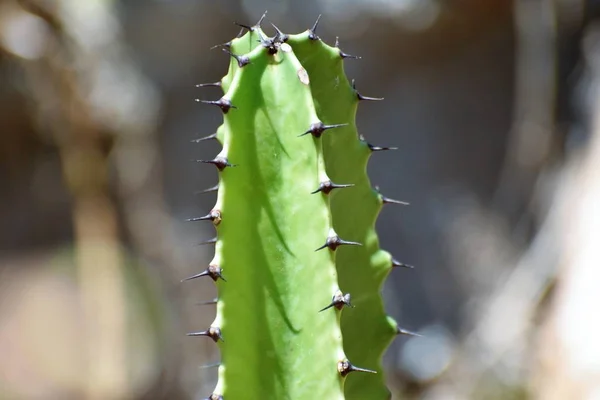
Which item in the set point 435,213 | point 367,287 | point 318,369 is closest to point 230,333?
point 318,369

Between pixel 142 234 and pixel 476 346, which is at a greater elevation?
pixel 142 234

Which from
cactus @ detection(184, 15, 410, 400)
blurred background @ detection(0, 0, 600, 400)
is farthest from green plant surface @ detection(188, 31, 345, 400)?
blurred background @ detection(0, 0, 600, 400)

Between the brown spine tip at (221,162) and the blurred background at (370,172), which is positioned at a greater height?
the brown spine tip at (221,162)

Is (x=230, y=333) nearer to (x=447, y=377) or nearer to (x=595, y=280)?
(x=595, y=280)

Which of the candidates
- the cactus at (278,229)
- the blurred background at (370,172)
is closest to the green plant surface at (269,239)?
the cactus at (278,229)

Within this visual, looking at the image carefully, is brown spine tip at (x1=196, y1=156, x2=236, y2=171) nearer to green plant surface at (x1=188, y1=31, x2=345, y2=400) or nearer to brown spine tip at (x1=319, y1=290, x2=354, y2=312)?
green plant surface at (x1=188, y1=31, x2=345, y2=400)

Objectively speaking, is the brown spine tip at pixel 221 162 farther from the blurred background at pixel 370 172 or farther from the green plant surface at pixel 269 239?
the blurred background at pixel 370 172

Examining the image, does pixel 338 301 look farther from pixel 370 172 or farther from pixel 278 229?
pixel 370 172
